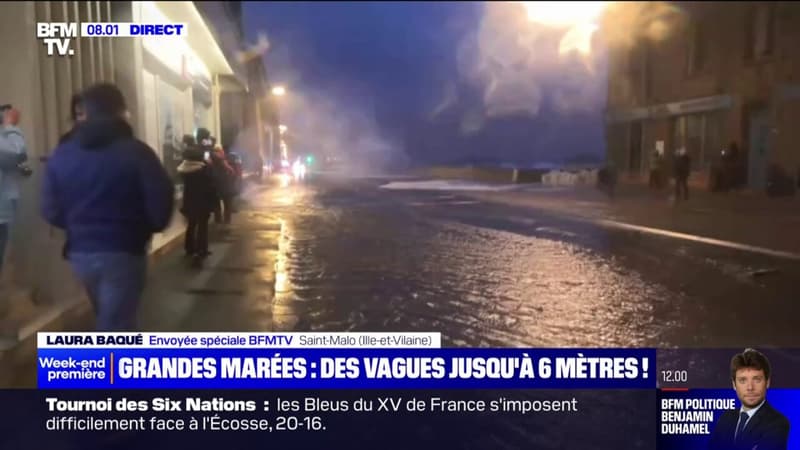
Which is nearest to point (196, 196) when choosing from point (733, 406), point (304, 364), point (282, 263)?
point (304, 364)

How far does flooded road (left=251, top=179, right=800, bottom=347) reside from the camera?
3.24 m

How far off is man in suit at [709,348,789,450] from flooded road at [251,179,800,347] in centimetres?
55

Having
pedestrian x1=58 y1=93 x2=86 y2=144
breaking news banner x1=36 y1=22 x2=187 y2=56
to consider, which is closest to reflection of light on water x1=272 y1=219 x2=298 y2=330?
pedestrian x1=58 y1=93 x2=86 y2=144

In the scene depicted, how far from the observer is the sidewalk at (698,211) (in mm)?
2867

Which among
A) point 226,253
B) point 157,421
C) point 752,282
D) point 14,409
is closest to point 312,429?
point 157,421

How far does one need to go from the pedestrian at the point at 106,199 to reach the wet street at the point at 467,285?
0.24 metres

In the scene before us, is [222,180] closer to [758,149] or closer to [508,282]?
[508,282]

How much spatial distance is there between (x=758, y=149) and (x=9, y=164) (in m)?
3.15

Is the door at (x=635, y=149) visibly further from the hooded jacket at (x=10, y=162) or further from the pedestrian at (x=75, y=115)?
the hooded jacket at (x=10, y=162)

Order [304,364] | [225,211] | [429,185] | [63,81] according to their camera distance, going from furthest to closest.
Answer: [429,185] < [225,211] < [63,81] < [304,364]

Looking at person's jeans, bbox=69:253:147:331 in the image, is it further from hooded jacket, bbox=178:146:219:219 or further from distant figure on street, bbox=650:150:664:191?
distant figure on street, bbox=650:150:664:191

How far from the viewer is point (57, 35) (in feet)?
7.23

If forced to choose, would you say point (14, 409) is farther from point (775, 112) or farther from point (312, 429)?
point (775, 112)

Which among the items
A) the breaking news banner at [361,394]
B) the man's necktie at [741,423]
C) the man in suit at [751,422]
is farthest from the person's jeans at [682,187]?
the man's necktie at [741,423]
